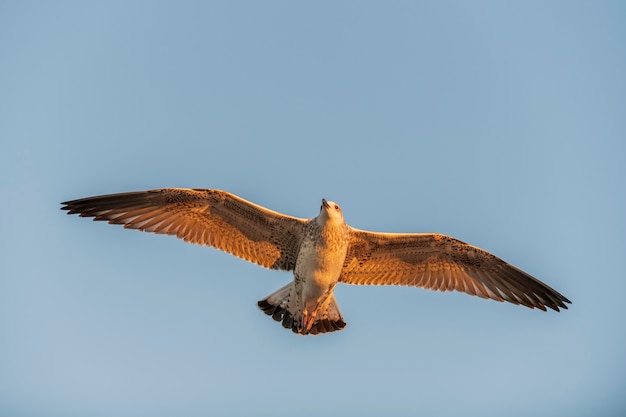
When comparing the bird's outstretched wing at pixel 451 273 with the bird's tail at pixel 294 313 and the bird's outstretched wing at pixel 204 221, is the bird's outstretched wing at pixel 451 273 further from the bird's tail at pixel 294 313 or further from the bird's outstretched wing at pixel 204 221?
the bird's outstretched wing at pixel 204 221

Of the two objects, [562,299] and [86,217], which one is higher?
[86,217]

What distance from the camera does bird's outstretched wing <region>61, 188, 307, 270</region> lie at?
11.0m

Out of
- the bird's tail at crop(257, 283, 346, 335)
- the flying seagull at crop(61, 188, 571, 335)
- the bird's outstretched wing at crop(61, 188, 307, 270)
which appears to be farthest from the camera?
the bird's tail at crop(257, 283, 346, 335)

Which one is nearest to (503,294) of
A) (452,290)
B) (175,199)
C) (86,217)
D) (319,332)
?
(452,290)

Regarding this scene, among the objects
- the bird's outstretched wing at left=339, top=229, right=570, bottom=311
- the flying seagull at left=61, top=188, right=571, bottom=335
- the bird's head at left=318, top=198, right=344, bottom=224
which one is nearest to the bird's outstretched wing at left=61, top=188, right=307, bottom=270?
the flying seagull at left=61, top=188, right=571, bottom=335

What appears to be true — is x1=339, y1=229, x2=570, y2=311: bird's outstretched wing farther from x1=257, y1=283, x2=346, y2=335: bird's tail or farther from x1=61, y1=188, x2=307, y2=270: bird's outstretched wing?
x1=61, y1=188, x2=307, y2=270: bird's outstretched wing

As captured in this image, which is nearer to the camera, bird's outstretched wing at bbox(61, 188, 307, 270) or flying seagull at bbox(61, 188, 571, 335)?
flying seagull at bbox(61, 188, 571, 335)

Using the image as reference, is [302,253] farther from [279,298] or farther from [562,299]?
[562,299]

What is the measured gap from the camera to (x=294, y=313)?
1129cm

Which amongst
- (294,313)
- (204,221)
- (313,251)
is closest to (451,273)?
Result: (313,251)

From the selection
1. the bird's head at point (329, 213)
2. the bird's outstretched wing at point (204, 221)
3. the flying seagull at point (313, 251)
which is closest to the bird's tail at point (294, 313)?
the flying seagull at point (313, 251)

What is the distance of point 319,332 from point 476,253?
2.85 m

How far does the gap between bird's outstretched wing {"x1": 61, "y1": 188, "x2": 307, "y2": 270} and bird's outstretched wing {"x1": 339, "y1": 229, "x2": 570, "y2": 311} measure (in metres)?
1.12

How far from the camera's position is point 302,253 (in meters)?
10.9
